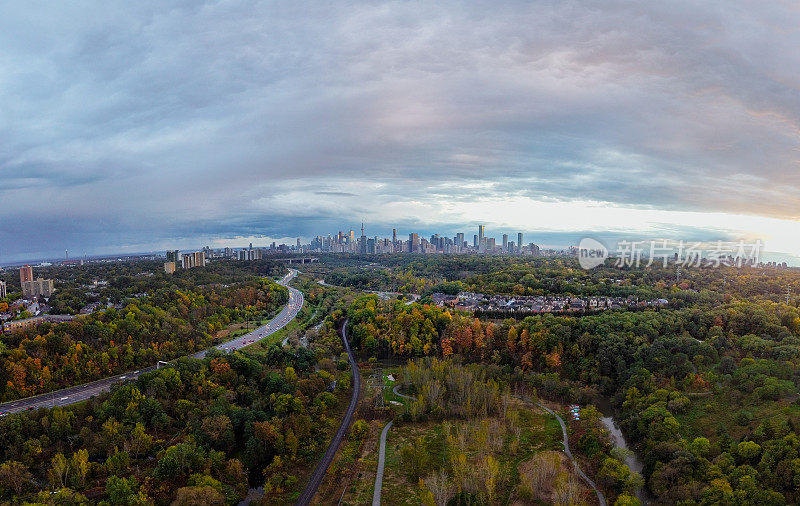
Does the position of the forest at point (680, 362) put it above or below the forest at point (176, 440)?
above

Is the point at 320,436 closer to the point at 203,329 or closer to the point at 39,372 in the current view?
the point at 39,372

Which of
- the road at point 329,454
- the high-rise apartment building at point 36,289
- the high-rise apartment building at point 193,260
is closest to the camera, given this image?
the road at point 329,454

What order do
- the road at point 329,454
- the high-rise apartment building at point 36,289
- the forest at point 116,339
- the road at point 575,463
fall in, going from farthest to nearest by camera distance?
the high-rise apartment building at point 36,289 < the forest at point 116,339 < the road at point 329,454 < the road at point 575,463

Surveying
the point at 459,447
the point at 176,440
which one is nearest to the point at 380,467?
the point at 459,447

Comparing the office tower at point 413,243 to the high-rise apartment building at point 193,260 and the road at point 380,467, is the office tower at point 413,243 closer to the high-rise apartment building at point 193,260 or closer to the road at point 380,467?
the high-rise apartment building at point 193,260

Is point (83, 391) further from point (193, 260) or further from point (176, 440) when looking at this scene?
point (193, 260)

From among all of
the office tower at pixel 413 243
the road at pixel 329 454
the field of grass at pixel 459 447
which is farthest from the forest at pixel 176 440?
the office tower at pixel 413 243

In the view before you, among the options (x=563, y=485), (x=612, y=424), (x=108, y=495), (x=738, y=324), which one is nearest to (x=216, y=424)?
(x=108, y=495)

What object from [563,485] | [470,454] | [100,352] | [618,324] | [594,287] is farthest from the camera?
[594,287]

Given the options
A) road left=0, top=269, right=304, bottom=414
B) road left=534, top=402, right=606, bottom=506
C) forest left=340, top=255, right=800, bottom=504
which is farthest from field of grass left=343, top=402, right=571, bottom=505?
road left=0, top=269, right=304, bottom=414
